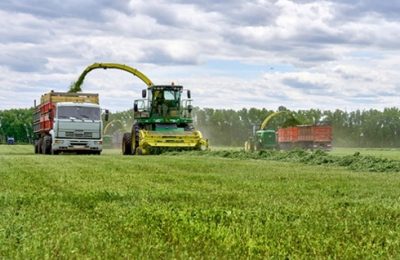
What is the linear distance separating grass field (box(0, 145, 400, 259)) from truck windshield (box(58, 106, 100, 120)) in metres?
25.8

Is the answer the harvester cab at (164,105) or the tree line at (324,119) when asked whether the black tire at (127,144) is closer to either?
the harvester cab at (164,105)

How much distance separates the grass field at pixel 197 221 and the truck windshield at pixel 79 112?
25775 millimetres

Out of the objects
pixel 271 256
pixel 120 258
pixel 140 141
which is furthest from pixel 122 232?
pixel 140 141

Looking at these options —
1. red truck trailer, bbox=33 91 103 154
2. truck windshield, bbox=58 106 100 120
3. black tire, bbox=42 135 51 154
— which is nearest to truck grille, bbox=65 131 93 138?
red truck trailer, bbox=33 91 103 154

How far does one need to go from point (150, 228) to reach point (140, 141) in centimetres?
3043

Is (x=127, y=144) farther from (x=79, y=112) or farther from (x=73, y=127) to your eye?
(x=73, y=127)

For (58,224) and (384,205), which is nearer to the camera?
(58,224)

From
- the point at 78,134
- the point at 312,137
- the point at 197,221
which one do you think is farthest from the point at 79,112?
the point at 197,221

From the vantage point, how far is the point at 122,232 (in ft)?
23.7

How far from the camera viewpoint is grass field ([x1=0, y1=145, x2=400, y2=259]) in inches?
249

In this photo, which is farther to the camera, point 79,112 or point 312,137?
point 312,137

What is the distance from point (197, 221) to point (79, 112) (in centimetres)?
3227

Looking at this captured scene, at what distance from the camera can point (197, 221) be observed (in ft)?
26.0

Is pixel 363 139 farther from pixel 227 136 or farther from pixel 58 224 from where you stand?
pixel 58 224
